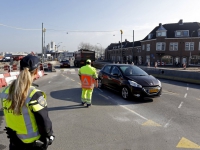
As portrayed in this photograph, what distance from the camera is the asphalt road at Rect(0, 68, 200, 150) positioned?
3752mm

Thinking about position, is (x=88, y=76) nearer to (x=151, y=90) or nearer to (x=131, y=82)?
(x=131, y=82)

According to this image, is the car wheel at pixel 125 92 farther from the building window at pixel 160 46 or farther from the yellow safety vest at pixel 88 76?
the building window at pixel 160 46

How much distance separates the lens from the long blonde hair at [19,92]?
1.75 metres

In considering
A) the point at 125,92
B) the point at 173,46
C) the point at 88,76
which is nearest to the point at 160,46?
the point at 173,46

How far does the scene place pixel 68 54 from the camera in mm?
105500

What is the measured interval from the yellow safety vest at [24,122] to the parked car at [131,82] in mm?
5837

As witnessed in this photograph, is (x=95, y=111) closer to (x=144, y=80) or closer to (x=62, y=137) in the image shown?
(x=62, y=137)

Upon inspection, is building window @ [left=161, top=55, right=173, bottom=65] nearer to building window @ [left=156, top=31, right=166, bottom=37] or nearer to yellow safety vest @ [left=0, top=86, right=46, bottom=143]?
building window @ [left=156, top=31, right=166, bottom=37]

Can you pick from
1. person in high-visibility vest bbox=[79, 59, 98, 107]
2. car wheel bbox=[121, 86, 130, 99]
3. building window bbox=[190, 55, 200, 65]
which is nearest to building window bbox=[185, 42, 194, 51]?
building window bbox=[190, 55, 200, 65]

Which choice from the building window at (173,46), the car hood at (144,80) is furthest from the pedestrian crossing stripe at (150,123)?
the building window at (173,46)

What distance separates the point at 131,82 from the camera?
7.46 metres

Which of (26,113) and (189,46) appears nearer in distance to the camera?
(26,113)

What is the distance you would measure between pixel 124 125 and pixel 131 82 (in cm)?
292

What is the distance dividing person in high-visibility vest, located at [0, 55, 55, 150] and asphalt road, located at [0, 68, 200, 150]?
1816 mm
